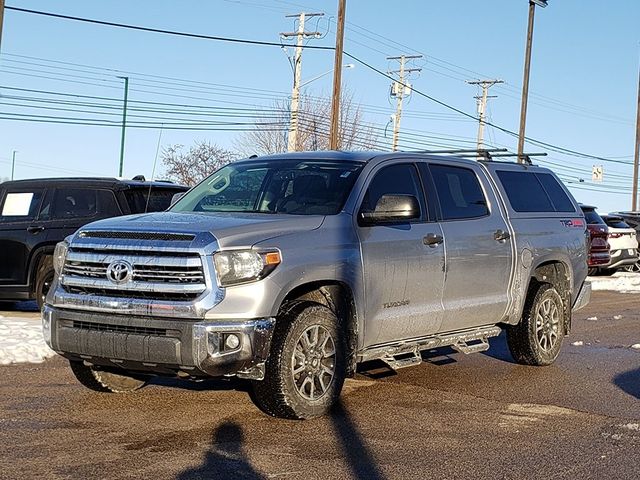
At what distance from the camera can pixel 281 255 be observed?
6539mm

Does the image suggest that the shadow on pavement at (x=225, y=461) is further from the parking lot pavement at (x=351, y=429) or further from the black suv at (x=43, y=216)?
the black suv at (x=43, y=216)

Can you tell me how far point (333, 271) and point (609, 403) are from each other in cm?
253

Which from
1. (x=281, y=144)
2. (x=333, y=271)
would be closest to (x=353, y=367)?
(x=333, y=271)

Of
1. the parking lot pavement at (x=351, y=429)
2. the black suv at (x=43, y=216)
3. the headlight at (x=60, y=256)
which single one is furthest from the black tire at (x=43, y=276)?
the headlight at (x=60, y=256)

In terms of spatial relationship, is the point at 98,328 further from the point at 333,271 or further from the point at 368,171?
the point at 368,171

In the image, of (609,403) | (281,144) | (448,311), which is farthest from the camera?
(281,144)

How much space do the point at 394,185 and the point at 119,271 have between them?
2.53m

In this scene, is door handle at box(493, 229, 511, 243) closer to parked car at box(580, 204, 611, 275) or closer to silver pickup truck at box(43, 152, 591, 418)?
silver pickup truck at box(43, 152, 591, 418)

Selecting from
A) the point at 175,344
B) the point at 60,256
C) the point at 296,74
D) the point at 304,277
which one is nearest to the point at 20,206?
the point at 60,256

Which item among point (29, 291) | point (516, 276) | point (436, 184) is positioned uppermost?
point (436, 184)

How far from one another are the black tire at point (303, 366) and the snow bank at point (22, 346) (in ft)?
10.8

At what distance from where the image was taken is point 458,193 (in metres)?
8.66

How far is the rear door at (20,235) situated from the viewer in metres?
12.7

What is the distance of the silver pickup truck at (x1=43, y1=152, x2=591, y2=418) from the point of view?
20.7ft
